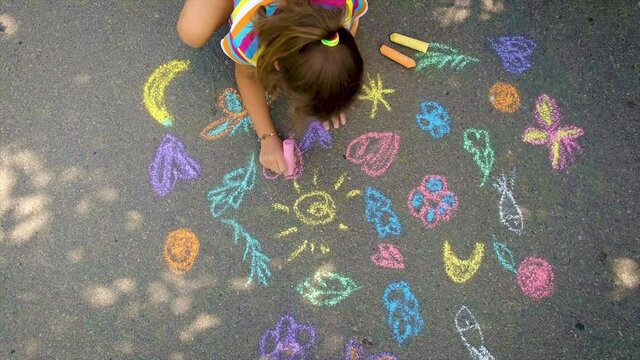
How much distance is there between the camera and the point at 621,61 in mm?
2318

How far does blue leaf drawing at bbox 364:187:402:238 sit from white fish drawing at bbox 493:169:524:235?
18.9 inches

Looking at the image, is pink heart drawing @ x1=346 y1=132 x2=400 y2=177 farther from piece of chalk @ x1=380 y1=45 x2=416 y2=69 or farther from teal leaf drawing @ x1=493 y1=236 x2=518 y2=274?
teal leaf drawing @ x1=493 y1=236 x2=518 y2=274

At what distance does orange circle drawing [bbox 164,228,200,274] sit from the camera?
7.11ft

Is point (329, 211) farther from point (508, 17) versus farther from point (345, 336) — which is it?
point (508, 17)

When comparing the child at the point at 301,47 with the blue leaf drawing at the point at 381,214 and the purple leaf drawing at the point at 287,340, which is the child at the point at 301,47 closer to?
the blue leaf drawing at the point at 381,214

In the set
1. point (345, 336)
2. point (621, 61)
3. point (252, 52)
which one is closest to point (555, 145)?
point (621, 61)

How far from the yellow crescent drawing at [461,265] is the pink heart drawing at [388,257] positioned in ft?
0.68

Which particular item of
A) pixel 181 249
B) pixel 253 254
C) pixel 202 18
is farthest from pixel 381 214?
pixel 202 18

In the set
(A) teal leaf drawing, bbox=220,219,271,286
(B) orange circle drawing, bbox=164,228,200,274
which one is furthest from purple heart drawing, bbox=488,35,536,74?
(B) orange circle drawing, bbox=164,228,200,274

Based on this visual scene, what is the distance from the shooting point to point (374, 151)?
88.4 inches

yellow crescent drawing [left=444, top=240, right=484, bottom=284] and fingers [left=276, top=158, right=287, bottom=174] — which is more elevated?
fingers [left=276, top=158, right=287, bottom=174]

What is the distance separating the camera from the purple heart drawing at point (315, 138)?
226 cm

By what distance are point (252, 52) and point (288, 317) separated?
1.14m

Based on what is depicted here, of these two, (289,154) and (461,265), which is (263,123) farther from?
(461,265)
